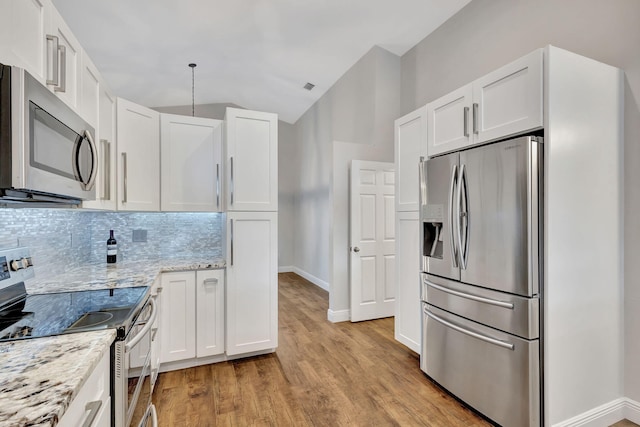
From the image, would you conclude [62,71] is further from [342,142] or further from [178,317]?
[342,142]

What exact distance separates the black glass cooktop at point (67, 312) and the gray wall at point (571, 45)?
2852 millimetres

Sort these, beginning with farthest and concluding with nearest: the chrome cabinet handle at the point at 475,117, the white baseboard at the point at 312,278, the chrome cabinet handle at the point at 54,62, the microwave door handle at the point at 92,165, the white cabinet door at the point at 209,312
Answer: the white baseboard at the point at 312,278 < the white cabinet door at the point at 209,312 < the chrome cabinet handle at the point at 475,117 < the microwave door handle at the point at 92,165 < the chrome cabinet handle at the point at 54,62

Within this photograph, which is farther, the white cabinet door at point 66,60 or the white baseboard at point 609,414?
the white baseboard at point 609,414

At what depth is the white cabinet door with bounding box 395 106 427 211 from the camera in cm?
269

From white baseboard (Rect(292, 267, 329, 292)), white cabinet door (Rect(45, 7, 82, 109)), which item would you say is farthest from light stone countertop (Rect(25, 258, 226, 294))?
Result: white baseboard (Rect(292, 267, 329, 292))

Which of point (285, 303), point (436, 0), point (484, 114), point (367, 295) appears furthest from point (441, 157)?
point (285, 303)

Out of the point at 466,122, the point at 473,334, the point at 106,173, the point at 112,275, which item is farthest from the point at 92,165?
the point at 473,334

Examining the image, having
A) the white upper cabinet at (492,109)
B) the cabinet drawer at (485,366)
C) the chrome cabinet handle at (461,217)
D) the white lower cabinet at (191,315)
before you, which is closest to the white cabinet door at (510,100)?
the white upper cabinet at (492,109)

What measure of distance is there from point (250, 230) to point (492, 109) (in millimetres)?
2058

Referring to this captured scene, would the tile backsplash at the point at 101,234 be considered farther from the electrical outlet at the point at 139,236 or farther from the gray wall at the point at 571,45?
the gray wall at the point at 571,45

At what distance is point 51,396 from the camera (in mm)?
752

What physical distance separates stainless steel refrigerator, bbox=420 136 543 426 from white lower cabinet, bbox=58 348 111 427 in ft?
6.44

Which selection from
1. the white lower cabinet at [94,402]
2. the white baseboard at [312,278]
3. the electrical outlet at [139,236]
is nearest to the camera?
the white lower cabinet at [94,402]

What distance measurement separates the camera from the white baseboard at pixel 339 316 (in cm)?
400
